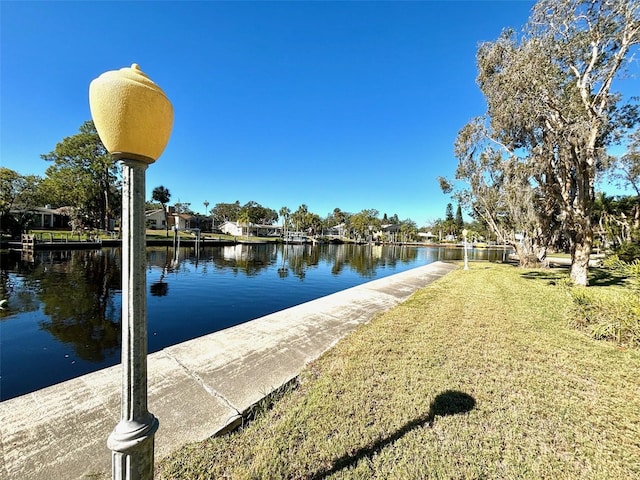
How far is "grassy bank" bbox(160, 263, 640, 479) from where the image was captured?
6.71 ft

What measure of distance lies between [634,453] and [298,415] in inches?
107

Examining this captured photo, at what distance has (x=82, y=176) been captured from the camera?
35.0 metres

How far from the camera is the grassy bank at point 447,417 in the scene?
2045 millimetres

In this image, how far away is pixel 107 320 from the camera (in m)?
7.14

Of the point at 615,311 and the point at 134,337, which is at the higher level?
the point at 134,337

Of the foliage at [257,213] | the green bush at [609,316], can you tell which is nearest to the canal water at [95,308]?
the green bush at [609,316]

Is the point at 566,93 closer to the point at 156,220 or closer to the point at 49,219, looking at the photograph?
the point at 49,219

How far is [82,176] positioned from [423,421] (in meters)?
46.1

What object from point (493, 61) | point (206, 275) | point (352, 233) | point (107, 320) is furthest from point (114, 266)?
point (352, 233)

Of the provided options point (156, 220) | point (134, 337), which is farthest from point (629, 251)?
point (156, 220)

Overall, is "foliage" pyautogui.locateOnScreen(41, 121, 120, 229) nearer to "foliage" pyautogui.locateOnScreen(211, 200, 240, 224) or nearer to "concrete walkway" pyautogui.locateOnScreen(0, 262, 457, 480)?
"concrete walkway" pyautogui.locateOnScreen(0, 262, 457, 480)

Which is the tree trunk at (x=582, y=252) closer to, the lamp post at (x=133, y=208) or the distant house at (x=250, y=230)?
the lamp post at (x=133, y=208)

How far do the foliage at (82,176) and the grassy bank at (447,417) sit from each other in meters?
41.3

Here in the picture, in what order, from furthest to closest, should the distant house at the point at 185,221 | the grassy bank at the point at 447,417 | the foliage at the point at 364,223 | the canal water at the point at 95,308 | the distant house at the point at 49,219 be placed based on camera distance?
the foliage at the point at 364,223, the distant house at the point at 185,221, the distant house at the point at 49,219, the canal water at the point at 95,308, the grassy bank at the point at 447,417
